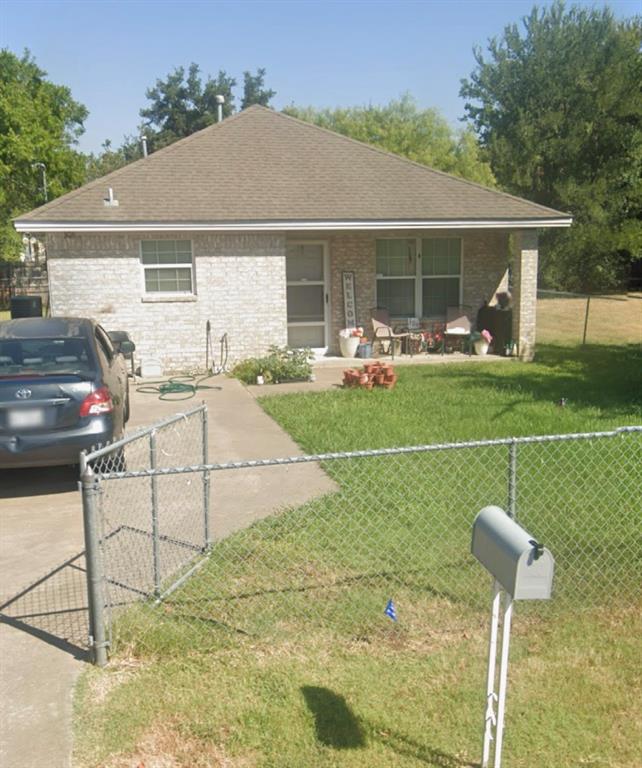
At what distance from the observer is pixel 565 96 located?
35.2 meters

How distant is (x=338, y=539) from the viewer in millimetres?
5949

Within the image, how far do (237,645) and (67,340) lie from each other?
4.47 m

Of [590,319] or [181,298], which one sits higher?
[181,298]

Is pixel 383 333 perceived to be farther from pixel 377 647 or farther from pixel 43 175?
pixel 43 175

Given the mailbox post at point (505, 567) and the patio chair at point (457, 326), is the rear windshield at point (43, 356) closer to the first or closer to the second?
the mailbox post at point (505, 567)

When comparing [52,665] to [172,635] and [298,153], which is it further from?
[298,153]

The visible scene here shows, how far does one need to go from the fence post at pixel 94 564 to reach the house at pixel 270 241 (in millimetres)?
10431

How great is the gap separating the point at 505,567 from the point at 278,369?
10686 millimetres

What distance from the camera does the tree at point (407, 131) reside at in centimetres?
4744

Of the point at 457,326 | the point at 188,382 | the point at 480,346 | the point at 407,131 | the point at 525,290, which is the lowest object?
the point at 188,382

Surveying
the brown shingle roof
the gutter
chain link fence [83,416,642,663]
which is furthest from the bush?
chain link fence [83,416,642,663]

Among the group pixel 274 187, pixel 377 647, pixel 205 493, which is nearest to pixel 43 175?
pixel 274 187

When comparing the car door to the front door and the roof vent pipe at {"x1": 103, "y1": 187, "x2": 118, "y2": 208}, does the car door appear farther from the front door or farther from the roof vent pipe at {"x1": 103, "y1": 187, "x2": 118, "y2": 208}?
the front door

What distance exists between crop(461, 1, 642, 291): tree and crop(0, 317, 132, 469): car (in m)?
27.8
